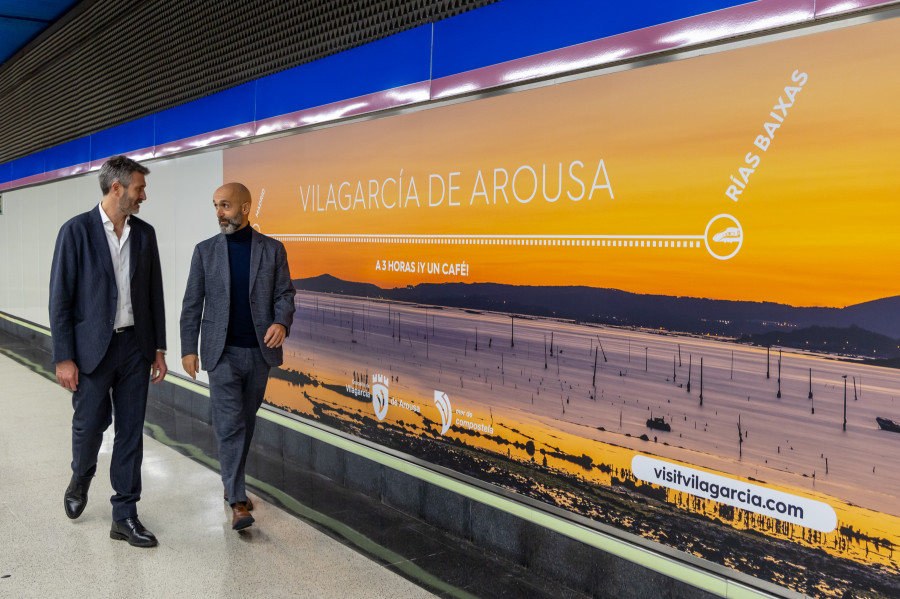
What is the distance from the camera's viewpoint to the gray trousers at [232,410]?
10.8ft

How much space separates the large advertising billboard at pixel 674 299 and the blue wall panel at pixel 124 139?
10.8ft

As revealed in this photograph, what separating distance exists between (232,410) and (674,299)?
2.13 m

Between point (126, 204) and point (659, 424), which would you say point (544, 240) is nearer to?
point (659, 424)

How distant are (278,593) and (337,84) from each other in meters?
2.69

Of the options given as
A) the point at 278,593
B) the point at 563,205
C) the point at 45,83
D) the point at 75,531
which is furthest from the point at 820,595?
the point at 45,83

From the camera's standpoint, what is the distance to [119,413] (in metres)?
3.18

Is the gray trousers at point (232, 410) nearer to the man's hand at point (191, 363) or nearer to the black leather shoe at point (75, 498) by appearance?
the man's hand at point (191, 363)

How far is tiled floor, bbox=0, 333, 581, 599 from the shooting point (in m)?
2.72

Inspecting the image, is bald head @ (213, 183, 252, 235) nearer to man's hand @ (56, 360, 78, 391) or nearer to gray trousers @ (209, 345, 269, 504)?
gray trousers @ (209, 345, 269, 504)

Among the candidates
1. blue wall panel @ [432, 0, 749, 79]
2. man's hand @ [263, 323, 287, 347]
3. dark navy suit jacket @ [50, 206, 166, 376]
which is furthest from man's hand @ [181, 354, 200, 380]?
blue wall panel @ [432, 0, 749, 79]

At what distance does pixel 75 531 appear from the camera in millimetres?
3217

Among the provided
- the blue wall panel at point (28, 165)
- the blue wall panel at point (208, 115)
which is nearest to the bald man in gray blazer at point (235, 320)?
the blue wall panel at point (208, 115)

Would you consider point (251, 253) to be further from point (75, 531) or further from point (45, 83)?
point (45, 83)

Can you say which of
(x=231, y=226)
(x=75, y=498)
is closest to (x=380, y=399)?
(x=231, y=226)
